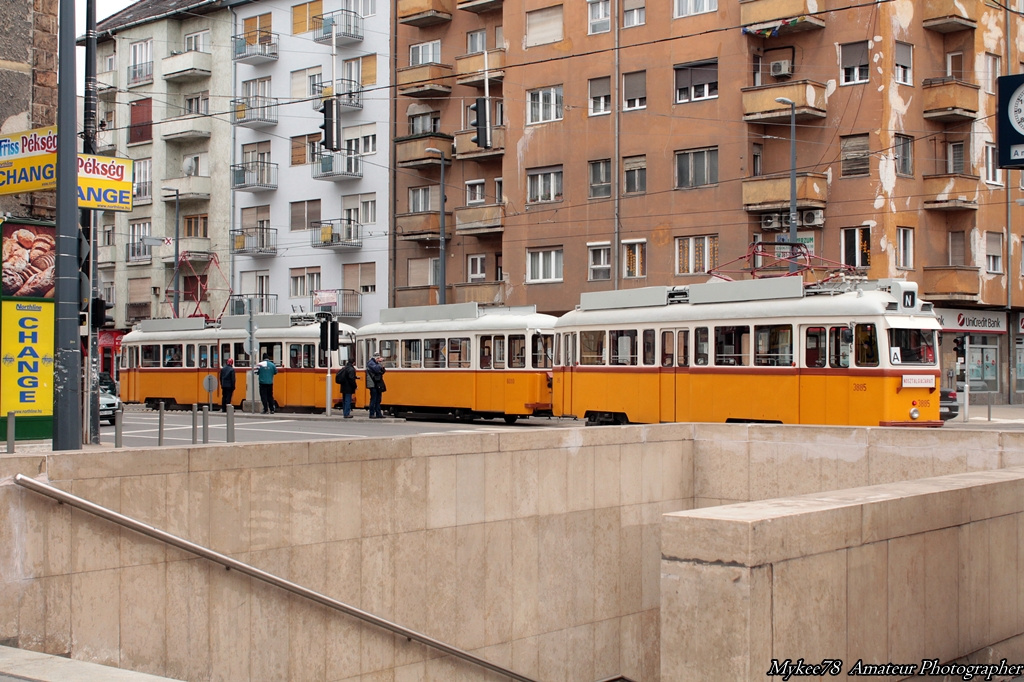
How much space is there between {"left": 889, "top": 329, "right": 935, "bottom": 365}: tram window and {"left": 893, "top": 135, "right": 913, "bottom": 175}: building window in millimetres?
18488

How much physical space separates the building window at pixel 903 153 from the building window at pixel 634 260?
875 centimetres

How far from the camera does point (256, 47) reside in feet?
180

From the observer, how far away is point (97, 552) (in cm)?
886

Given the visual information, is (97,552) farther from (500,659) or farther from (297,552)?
(500,659)

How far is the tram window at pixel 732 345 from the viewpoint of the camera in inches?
A: 880

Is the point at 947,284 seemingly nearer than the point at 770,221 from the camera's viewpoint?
No

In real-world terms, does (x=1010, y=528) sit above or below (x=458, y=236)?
below

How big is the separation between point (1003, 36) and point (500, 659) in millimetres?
36420

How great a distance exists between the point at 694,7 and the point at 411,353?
53.7 ft

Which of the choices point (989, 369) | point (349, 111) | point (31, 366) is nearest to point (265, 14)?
point (349, 111)

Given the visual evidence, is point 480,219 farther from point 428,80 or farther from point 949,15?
point 949,15

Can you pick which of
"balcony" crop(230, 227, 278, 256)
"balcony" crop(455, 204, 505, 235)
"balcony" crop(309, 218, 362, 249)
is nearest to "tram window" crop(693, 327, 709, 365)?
"balcony" crop(455, 204, 505, 235)

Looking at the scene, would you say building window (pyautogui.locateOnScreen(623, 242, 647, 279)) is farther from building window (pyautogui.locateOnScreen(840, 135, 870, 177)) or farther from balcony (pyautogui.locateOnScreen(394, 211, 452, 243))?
balcony (pyautogui.locateOnScreen(394, 211, 452, 243))

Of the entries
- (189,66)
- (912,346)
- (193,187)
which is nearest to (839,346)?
(912,346)
